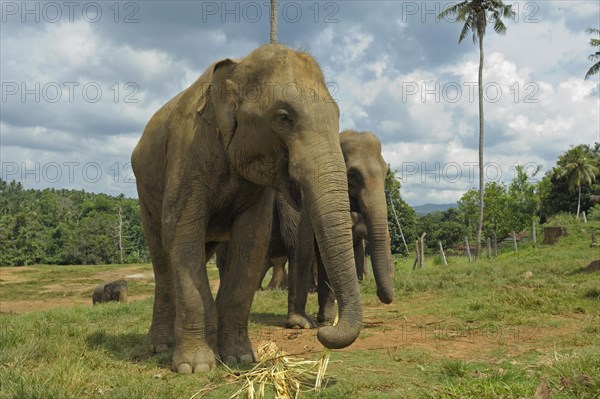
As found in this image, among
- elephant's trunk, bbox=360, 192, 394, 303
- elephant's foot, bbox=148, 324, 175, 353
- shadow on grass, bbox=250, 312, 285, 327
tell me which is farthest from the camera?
shadow on grass, bbox=250, 312, 285, 327

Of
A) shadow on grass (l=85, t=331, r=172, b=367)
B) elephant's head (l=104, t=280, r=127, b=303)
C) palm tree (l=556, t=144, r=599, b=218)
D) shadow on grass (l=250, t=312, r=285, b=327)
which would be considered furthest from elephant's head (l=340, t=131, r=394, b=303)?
palm tree (l=556, t=144, r=599, b=218)

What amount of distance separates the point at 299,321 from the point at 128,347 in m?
2.49

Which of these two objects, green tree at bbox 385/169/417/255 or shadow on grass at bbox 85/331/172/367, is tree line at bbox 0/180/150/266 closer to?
green tree at bbox 385/169/417/255

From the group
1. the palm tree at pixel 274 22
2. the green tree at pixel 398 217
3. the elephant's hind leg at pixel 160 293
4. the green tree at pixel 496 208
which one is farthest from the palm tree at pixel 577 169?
the elephant's hind leg at pixel 160 293

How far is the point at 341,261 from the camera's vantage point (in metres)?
3.89

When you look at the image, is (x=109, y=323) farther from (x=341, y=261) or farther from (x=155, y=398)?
(x=341, y=261)

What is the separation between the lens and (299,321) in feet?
25.3

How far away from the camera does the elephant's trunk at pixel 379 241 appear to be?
6157mm

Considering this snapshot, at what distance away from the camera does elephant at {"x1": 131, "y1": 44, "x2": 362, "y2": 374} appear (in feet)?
13.3

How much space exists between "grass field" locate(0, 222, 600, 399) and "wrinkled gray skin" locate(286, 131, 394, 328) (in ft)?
1.83

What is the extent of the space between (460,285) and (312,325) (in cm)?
504

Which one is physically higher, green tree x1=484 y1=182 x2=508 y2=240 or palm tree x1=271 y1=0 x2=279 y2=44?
palm tree x1=271 y1=0 x2=279 y2=44

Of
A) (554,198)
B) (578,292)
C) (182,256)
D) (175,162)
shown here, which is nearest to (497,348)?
(182,256)

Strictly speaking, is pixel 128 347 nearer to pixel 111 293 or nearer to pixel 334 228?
pixel 334 228
